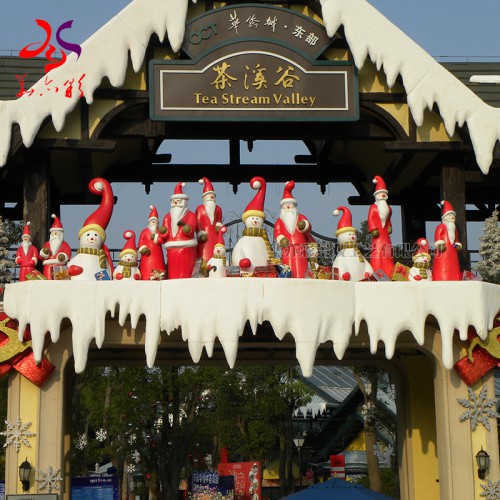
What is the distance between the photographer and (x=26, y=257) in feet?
57.0

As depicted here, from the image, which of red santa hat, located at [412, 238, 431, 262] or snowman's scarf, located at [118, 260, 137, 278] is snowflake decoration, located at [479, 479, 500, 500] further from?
snowman's scarf, located at [118, 260, 137, 278]

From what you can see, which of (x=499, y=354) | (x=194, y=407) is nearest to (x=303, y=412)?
(x=194, y=407)

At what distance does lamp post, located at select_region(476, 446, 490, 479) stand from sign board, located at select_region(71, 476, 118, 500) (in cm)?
861

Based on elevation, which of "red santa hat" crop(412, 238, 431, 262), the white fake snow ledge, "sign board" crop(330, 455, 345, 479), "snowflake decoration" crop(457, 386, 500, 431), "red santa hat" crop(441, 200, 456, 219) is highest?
"red santa hat" crop(441, 200, 456, 219)

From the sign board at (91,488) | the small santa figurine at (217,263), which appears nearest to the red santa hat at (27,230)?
the small santa figurine at (217,263)

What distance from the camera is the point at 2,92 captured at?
18922 mm

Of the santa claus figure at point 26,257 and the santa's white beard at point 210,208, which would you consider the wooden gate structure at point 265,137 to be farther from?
the santa's white beard at point 210,208

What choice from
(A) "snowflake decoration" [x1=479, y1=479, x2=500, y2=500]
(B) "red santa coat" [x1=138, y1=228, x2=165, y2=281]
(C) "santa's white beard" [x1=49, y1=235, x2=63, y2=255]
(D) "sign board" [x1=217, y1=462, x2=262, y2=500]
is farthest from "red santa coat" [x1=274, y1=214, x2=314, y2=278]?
(D) "sign board" [x1=217, y1=462, x2=262, y2=500]

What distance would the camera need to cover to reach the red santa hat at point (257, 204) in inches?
680

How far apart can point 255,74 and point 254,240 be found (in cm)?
321

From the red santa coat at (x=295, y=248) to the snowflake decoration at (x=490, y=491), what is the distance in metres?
4.46

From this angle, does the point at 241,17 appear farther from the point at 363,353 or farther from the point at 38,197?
the point at 363,353

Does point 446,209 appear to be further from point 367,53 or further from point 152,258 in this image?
point 152,258

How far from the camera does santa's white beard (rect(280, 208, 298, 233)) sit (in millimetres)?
17438
